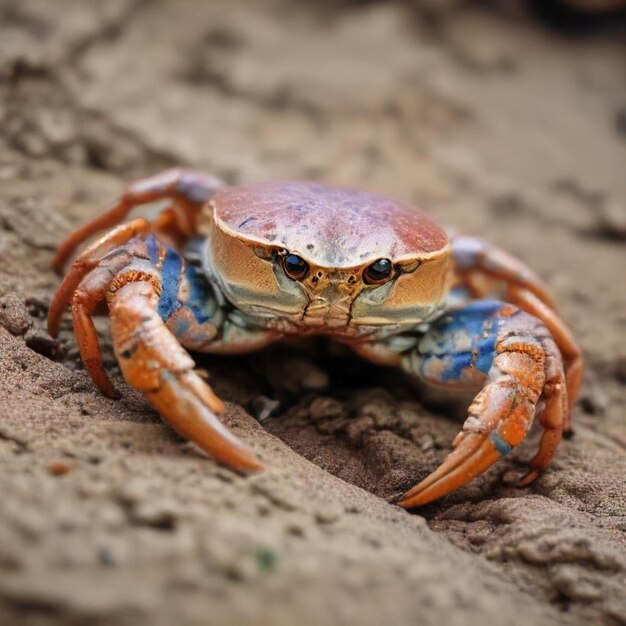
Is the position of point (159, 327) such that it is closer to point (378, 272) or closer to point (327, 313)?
point (327, 313)

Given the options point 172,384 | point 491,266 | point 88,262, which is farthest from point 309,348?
point 172,384

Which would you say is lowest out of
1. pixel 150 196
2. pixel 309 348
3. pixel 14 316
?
pixel 309 348

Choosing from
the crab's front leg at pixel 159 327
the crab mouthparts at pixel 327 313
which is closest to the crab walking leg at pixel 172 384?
the crab's front leg at pixel 159 327

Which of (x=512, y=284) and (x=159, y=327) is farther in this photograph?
(x=512, y=284)

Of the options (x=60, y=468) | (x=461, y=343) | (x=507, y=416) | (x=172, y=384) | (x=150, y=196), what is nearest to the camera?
(x=60, y=468)

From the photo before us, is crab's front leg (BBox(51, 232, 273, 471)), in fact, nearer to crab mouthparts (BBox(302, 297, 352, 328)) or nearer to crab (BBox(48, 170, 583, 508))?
crab (BBox(48, 170, 583, 508))

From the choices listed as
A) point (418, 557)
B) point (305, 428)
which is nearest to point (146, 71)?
point (305, 428)

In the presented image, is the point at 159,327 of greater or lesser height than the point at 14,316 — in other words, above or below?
above
